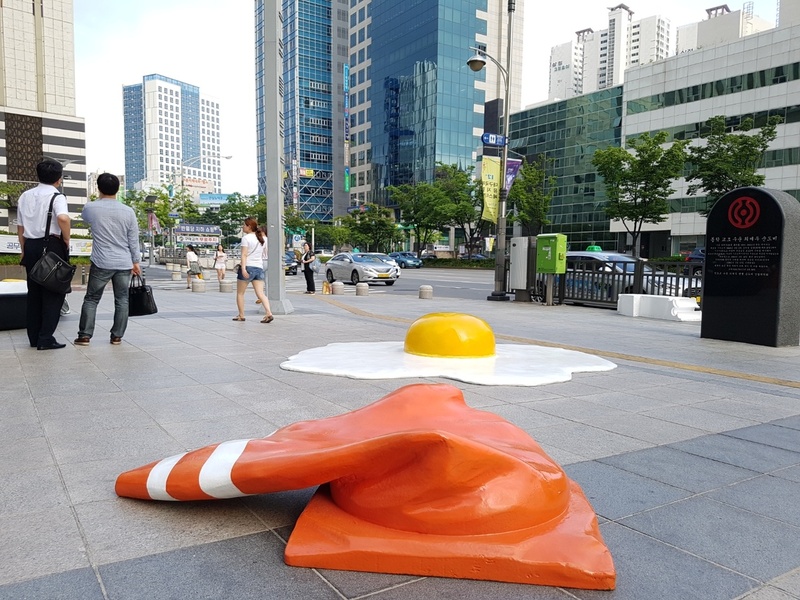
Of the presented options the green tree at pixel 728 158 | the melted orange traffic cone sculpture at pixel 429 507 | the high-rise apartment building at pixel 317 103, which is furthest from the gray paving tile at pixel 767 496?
the high-rise apartment building at pixel 317 103

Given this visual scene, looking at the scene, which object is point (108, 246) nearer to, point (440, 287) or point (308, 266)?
point (308, 266)

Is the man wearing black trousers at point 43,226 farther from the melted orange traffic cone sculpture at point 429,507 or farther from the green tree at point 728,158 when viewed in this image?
the green tree at point 728,158

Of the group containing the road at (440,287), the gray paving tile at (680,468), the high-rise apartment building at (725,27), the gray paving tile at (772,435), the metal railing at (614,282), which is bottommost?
the road at (440,287)

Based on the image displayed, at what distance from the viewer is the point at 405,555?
2.12 meters

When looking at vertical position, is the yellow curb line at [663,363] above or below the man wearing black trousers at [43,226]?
below

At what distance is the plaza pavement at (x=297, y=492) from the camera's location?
2.07m

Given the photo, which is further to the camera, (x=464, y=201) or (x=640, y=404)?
(x=464, y=201)

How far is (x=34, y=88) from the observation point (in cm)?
6531

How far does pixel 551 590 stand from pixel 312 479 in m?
0.92

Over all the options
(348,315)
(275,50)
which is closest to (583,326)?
(348,315)

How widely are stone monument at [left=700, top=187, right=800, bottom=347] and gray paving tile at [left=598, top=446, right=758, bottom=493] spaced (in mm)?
6221

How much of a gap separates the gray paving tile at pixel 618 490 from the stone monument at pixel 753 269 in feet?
22.3

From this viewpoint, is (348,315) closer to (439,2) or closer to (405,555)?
(405,555)

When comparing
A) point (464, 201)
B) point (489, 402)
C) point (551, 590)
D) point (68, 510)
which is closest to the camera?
point (551, 590)
